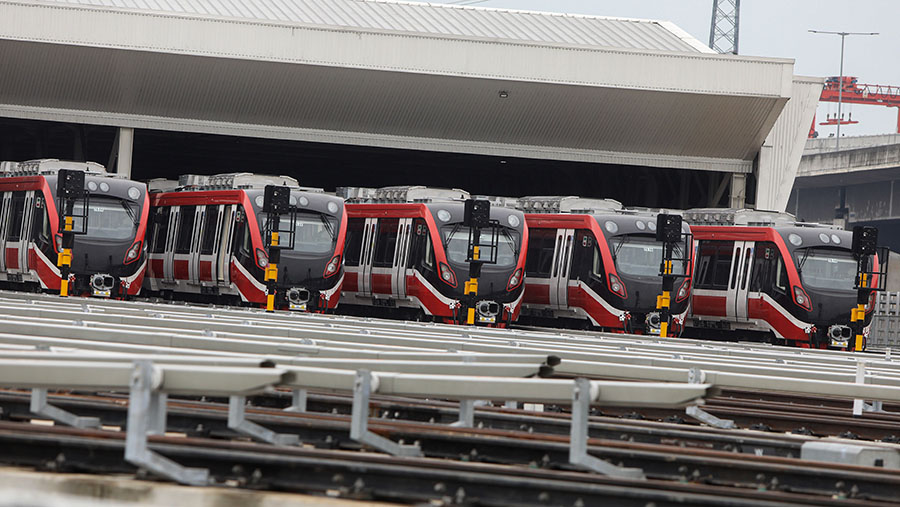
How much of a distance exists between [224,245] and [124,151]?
9882 mm

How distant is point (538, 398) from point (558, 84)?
100.0ft

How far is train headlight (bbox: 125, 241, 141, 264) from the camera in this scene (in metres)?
30.7

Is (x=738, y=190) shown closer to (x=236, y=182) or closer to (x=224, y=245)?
(x=236, y=182)

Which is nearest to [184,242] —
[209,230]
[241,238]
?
[209,230]

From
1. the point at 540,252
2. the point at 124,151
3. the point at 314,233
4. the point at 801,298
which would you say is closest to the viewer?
the point at 801,298

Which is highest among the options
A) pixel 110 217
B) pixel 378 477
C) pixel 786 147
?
pixel 786 147

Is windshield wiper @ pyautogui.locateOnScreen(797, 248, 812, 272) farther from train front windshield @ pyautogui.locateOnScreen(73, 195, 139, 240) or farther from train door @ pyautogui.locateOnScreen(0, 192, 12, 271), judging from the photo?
train door @ pyautogui.locateOnScreen(0, 192, 12, 271)

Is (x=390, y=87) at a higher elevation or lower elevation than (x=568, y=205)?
higher

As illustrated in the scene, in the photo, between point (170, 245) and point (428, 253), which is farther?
point (170, 245)

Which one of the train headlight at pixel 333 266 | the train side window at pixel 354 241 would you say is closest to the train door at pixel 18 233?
the train headlight at pixel 333 266

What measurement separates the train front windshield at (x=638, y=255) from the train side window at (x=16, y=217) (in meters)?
12.9

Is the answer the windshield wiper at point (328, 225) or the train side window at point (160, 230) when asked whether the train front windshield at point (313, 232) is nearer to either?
the windshield wiper at point (328, 225)

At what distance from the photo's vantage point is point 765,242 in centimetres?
3014

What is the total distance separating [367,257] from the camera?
31266mm
